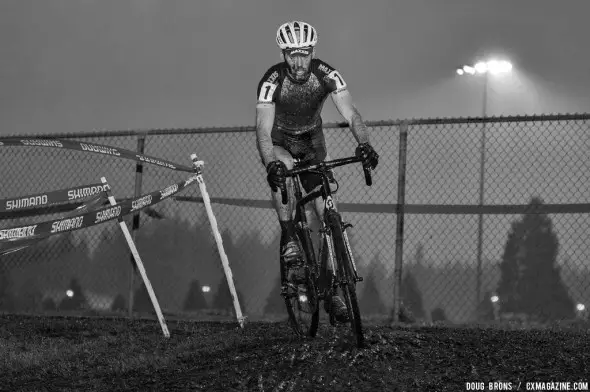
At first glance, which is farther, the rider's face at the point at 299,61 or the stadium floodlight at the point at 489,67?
the stadium floodlight at the point at 489,67

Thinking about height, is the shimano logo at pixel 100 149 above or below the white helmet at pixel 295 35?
below

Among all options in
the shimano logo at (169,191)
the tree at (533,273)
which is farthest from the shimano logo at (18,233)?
the tree at (533,273)

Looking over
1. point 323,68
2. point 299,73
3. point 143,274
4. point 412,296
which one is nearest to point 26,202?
point 143,274

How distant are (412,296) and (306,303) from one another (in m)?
4.51

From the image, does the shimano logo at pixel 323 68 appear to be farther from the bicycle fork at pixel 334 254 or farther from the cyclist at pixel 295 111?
the bicycle fork at pixel 334 254

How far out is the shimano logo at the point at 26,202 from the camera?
8.40 m

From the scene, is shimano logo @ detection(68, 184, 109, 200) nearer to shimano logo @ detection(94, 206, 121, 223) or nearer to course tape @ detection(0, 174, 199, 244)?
course tape @ detection(0, 174, 199, 244)

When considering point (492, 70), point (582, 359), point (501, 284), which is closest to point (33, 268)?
point (501, 284)

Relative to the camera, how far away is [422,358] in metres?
6.60

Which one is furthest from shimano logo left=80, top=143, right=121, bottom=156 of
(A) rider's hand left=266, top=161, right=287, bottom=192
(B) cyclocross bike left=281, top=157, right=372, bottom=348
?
(A) rider's hand left=266, top=161, right=287, bottom=192

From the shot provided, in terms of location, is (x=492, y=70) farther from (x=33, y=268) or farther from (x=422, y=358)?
(x=422, y=358)

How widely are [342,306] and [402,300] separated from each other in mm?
3693

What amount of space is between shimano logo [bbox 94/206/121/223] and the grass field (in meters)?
1.31

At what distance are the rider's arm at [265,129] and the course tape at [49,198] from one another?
107 inches
